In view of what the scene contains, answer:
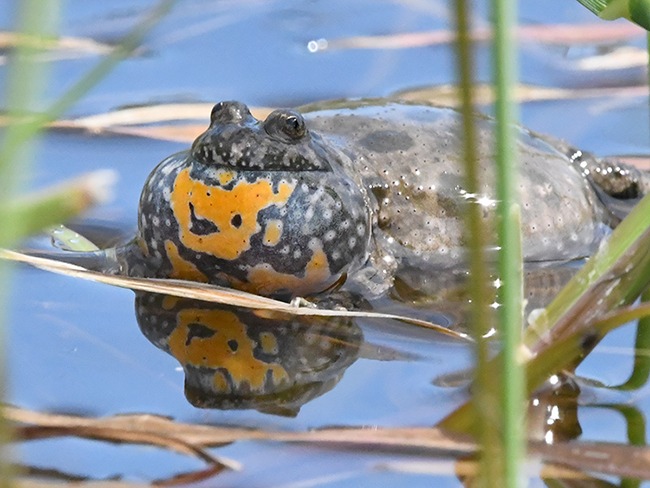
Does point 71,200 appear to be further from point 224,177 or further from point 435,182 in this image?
point 435,182

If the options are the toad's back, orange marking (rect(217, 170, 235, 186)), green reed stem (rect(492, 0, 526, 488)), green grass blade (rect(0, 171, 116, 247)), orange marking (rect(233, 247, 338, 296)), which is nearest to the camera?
green grass blade (rect(0, 171, 116, 247))

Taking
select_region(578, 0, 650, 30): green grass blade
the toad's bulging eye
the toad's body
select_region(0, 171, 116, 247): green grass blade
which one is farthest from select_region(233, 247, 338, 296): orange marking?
select_region(0, 171, 116, 247): green grass blade

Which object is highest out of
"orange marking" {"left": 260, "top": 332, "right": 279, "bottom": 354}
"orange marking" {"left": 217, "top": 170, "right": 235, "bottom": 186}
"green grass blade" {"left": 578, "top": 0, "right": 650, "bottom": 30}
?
"orange marking" {"left": 217, "top": 170, "right": 235, "bottom": 186}

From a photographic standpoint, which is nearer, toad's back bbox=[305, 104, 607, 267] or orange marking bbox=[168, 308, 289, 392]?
orange marking bbox=[168, 308, 289, 392]

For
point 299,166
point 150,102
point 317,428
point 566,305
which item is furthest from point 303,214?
point 150,102

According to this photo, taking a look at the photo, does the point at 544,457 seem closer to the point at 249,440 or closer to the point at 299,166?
the point at 249,440

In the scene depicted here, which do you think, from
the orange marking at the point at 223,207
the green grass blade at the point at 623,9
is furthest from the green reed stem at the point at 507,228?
the orange marking at the point at 223,207

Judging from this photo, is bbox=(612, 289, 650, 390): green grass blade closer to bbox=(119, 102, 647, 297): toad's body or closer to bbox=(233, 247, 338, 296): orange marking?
bbox=(119, 102, 647, 297): toad's body
